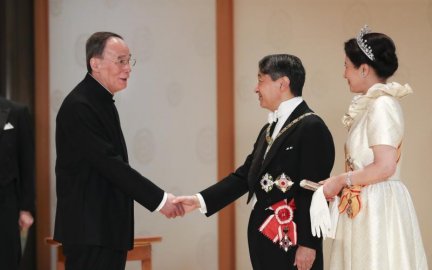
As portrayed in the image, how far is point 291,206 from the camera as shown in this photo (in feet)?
8.29

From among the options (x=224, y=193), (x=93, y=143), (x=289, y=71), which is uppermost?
(x=289, y=71)

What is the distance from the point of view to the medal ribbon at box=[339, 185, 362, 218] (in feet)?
7.93

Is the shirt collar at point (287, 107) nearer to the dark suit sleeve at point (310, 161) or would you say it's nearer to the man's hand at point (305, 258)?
the dark suit sleeve at point (310, 161)

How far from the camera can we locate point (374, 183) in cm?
241

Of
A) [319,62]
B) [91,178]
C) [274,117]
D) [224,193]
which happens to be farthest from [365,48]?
[319,62]

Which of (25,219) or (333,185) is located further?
(25,219)

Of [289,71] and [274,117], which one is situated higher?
[289,71]

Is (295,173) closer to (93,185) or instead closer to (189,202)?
(189,202)

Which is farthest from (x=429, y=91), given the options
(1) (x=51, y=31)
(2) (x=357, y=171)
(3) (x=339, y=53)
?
(1) (x=51, y=31)

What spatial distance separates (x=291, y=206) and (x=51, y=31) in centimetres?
237

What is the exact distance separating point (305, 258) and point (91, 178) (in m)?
0.92

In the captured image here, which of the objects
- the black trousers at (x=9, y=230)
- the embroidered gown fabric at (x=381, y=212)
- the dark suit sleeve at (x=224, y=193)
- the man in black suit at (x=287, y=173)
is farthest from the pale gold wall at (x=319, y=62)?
the embroidered gown fabric at (x=381, y=212)

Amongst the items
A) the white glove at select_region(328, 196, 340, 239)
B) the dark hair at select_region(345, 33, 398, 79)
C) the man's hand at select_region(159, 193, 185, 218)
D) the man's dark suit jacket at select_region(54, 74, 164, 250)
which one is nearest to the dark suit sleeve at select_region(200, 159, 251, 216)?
the man's hand at select_region(159, 193, 185, 218)

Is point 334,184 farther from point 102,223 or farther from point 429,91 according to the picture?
point 429,91
